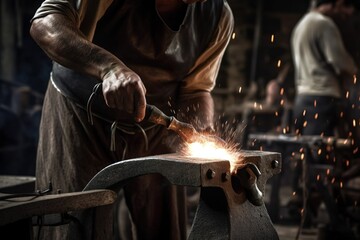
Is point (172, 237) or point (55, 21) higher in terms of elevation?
point (55, 21)

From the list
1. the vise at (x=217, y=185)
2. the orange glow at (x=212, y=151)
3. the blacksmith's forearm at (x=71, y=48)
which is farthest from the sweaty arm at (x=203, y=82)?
the blacksmith's forearm at (x=71, y=48)

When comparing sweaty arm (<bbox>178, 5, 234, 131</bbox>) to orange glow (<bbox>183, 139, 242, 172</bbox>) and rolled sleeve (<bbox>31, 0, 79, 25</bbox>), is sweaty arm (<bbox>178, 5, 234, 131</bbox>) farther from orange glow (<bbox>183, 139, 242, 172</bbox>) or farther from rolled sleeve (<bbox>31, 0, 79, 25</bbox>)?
rolled sleeve (<bbox>31, 0, 79, 25</bbox>)

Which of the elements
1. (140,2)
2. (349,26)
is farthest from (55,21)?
(349,26)

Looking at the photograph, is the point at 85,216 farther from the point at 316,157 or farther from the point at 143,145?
the point at 316,157

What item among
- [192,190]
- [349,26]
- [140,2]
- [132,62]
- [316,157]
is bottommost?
[192,190]

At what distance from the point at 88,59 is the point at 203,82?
947 millimetres

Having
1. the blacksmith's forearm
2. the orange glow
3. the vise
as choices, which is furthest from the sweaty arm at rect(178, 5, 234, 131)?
the blacksmith's forearm

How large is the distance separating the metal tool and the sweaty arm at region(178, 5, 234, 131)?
408mm

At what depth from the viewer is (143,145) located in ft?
10.3

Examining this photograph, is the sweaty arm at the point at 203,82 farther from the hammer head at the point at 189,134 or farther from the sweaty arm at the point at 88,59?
the sweaty arm at the point at 88,59

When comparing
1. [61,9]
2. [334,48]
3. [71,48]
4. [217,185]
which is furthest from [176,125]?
[334,48]

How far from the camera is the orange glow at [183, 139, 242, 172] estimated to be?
255 cm

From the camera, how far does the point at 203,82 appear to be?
3369 mm

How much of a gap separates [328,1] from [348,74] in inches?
35.2
